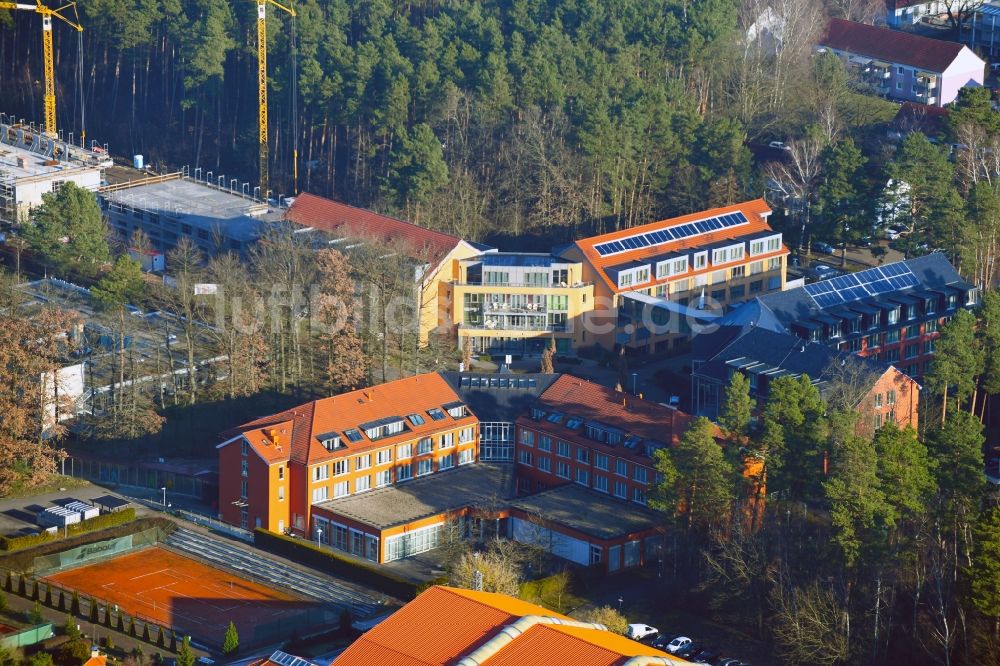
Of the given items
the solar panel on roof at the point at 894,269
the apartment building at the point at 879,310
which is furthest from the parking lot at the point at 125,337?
the solar panel on roof at the point at 894,269

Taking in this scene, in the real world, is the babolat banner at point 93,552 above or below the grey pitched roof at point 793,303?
below

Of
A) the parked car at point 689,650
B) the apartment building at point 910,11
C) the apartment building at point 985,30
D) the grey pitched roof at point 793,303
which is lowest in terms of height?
the parked car at point 689,650

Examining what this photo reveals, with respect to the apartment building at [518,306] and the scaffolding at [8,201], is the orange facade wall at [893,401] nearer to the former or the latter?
the apartment building at [518,306]

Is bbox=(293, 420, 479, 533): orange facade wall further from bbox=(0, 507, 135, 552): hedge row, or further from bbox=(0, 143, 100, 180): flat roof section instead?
bbox=(0, 143, 100, 180): flat roof section

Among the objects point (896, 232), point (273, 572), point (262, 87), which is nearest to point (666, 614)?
point (273, 572)

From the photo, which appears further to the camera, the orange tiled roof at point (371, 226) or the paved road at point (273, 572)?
the orange tiled roof at point (371, 226)

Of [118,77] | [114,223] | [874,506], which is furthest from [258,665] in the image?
[118,77]
